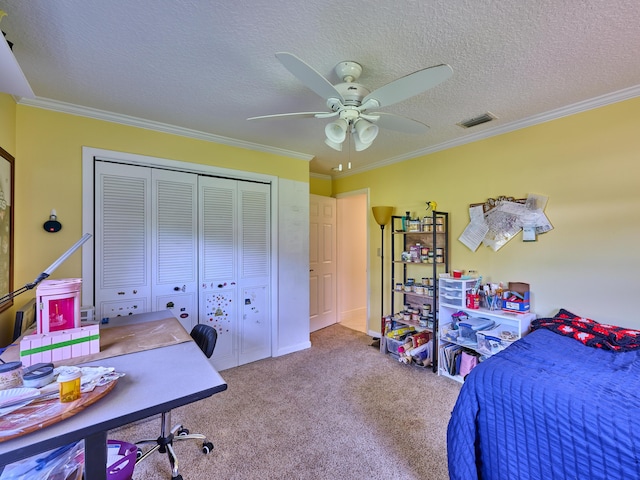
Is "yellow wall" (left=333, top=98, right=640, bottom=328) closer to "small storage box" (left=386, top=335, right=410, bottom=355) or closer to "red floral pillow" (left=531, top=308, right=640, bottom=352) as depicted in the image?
"red floral pillow" (left=531, top=308, right=640, bottom=352)

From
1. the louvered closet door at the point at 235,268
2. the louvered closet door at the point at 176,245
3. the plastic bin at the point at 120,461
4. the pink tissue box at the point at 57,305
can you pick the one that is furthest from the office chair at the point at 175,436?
the louvered closet door at the point at 235,268

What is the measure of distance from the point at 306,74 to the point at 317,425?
228 cm

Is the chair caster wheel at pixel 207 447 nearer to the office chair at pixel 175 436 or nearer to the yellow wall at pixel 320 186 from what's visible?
the office chair at pixel 175 436

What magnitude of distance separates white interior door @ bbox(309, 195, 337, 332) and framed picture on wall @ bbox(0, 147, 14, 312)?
9.91 feet

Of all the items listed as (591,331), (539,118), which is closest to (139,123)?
(539,118)

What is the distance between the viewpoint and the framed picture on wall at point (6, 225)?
186 cm

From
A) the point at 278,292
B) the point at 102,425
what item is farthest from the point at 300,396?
the point at 102,425

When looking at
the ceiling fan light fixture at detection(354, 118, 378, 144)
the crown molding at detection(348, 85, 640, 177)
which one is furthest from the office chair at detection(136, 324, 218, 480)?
the crown molding at detection(348, 85, 640, 177)

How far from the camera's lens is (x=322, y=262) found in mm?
4395

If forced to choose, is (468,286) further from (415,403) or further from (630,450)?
(630,450)

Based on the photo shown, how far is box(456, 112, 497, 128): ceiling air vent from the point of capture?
2.44 metres

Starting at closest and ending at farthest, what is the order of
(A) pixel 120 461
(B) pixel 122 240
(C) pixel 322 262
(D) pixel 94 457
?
(D) pixel 94 457 < (A) pixel 120 461 < (B) pixel 122 240 < (C) pixel 322 262

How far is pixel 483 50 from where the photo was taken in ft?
5.31

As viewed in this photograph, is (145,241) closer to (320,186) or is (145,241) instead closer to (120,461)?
(120,461)
